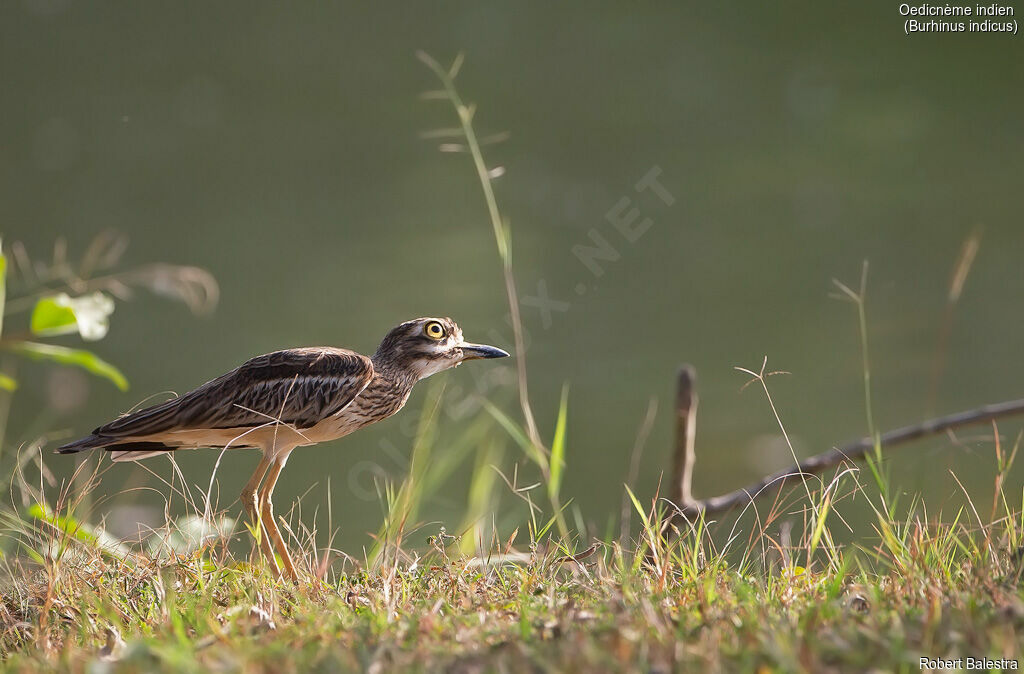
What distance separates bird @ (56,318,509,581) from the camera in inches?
159

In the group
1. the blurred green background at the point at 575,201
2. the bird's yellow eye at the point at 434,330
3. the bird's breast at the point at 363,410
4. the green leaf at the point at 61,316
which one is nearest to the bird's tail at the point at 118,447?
the green leaf at the point at 61,316

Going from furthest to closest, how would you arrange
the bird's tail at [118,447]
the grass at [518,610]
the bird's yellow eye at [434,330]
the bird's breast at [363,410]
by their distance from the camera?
1. the bird's yellow eye at [434,330]
2. the bird's breast at [363,410]
3. the bird's tail at [118,447]
4. the grass at [518,610]

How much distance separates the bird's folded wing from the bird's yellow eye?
29cm

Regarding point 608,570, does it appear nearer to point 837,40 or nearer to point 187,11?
point 837,40

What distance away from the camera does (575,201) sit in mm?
11820

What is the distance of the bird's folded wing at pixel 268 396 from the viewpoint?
4.05 metres

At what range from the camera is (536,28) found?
1300cm

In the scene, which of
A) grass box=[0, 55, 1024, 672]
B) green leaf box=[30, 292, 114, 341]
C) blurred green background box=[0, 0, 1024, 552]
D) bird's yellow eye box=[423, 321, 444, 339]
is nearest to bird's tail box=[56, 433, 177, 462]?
grass box=[0, 55, 1024, 672]

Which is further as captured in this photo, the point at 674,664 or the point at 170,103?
the point at 170,103

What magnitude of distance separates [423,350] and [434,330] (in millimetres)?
96

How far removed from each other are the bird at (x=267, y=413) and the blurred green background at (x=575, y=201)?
6.09 meters

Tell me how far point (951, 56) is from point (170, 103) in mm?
8299

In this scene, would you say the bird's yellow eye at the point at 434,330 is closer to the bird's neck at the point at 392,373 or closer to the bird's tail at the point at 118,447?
the bird's neck at the point at 392,373

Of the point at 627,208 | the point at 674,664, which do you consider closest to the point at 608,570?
the point at 674,664
